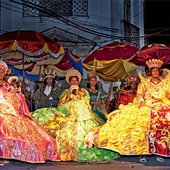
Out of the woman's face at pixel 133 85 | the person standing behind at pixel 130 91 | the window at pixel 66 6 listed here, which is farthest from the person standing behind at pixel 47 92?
the window at pixel 66 6

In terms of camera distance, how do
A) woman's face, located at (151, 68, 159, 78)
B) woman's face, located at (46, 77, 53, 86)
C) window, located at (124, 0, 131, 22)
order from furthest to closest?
Result: window, located at (124, 0, 131, 22) < woman's face, located at (46, 77, 53, 86) < woman's face, located at (151, 68, 159, 78)

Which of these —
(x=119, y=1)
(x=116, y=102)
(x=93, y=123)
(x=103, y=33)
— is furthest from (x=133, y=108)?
(x=119, y=1)

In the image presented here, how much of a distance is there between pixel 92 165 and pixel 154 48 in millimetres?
3089

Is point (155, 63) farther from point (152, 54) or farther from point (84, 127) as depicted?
point (84, 127)

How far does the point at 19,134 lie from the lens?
7.93 m

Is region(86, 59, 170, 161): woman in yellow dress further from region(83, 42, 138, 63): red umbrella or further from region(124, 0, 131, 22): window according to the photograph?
region(124, 0, 131, 22): window

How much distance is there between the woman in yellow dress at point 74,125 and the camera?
28.2 ft

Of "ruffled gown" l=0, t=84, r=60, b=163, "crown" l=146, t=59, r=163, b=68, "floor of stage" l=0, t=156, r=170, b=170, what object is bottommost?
"floor of stage" l=0, t=156, r=170, b=170

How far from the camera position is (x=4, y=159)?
8102mm

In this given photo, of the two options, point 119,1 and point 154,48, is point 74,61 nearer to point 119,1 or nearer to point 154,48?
point 154,48

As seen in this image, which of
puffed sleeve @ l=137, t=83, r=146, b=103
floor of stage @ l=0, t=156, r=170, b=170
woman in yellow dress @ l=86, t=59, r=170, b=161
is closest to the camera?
floor of stage @ l=0, t=156, r=170, b=170

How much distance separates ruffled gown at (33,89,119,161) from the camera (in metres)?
8.59

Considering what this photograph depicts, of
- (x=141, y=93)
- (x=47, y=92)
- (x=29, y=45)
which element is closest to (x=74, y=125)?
(x=141, y=93)

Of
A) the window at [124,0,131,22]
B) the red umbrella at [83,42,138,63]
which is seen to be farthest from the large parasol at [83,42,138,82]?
the window at [124,0,131,22]
